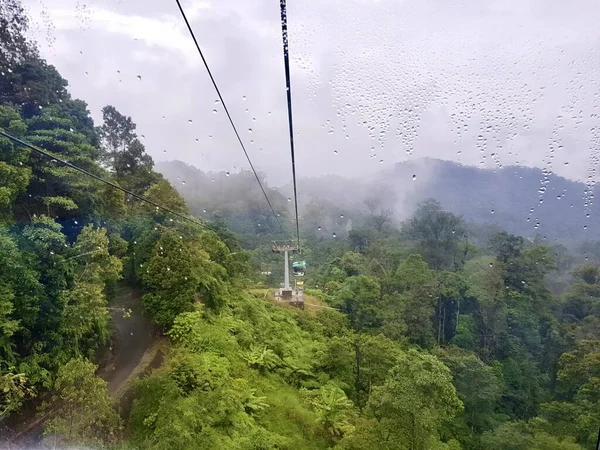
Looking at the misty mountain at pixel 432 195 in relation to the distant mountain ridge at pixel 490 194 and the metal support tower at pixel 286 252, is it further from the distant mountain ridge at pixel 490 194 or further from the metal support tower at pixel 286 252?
the metal support tower at pixel 286 252

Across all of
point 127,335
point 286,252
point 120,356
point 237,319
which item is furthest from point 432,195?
point 120,356

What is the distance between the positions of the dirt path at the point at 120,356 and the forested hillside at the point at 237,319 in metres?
0.06

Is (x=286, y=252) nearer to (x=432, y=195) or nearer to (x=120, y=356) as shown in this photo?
(x=432, y=195)

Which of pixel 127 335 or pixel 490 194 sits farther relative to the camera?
pixel 490 194

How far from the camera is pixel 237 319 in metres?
6.65

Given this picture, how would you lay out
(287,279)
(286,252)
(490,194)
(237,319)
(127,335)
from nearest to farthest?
(127,335)
(237,319)
(490,194)
(287,279)
(286,252)

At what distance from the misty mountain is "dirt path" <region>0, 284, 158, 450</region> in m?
2.73

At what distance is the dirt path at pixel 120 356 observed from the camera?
3.44 metres

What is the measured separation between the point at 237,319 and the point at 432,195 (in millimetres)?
7368

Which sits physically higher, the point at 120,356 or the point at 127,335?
the point at 127,335

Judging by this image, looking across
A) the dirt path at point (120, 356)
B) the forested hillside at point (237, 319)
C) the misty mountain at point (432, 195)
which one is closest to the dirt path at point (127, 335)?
the dirt path at point (120, 356)

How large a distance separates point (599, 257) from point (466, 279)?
8.85 ft

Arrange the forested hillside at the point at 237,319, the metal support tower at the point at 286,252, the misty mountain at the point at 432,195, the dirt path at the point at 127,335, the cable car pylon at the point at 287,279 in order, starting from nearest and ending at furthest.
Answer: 1. the forested hillside at the point at 237,319
2. the dirt path at the point at 127,335
3. the misty mountain at the point at 432,195
4. the cable car pylon at the point at 287,279
5. the metal support tower at the point at 286,252

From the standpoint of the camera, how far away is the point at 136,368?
4.64 meters
